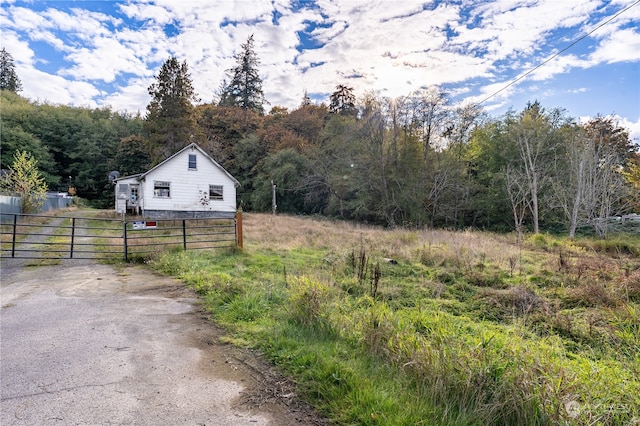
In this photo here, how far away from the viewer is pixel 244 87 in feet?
168

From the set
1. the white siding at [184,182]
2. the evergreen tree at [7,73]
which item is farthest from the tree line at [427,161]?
the evergreen tree at [7,73]

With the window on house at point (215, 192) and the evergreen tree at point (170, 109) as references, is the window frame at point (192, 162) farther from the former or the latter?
the evergreen tree at point (170, 109)

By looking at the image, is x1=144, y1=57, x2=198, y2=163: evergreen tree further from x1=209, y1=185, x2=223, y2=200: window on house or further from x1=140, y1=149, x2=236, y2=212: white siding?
x1=209, y1=185, x2=223, y2=200: window on house

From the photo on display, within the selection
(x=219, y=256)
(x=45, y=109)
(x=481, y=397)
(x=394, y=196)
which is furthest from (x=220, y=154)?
(x=481, y=397)

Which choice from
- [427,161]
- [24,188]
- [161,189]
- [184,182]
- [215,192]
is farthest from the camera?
[427,161]

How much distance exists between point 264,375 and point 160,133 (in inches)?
1344

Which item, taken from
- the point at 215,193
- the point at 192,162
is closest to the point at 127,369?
the point at 192,162

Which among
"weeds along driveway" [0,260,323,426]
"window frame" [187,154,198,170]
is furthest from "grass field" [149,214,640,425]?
"window frame" [187,154,198,170]

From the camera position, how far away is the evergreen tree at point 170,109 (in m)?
32.0

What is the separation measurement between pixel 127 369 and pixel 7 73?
84.8 meters

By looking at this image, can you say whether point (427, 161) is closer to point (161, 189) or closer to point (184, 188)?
point (184, 188)

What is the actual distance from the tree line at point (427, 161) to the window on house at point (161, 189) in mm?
10890

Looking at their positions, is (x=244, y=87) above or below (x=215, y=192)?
above

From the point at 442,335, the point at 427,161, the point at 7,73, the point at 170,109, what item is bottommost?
the point at 442,335
